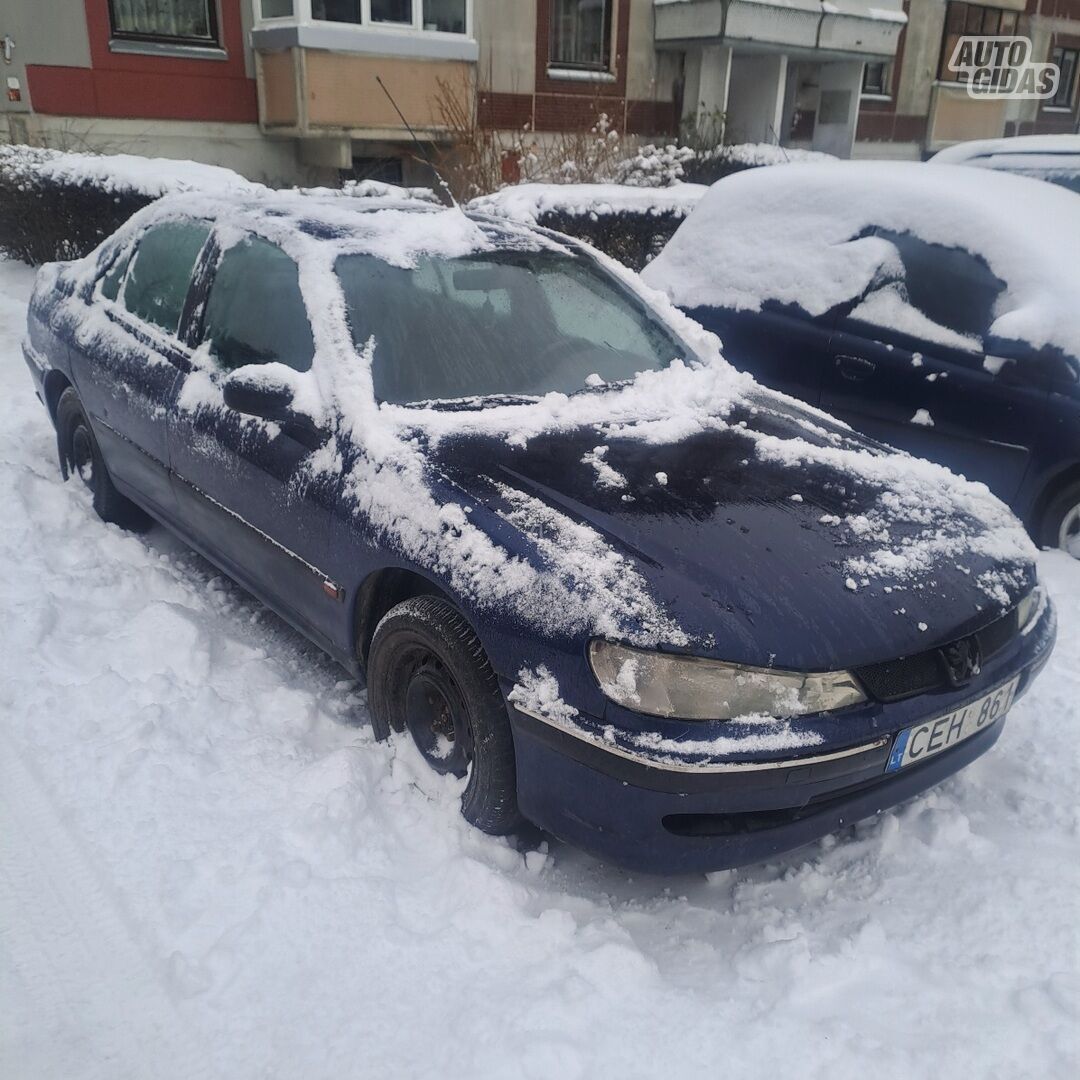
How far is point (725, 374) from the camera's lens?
147 inches

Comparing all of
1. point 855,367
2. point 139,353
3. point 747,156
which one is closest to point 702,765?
point 139,353

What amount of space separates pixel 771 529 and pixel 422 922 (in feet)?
4.36

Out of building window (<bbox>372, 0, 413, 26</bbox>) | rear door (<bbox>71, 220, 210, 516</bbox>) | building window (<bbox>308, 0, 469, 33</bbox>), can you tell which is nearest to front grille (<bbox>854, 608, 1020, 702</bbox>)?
rear door (<bbox>71, 220, 210, 516</bbox>)

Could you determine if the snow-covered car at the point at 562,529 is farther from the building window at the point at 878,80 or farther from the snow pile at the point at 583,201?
the building window at the point at 878,80

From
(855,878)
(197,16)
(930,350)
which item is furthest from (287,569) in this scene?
(197,16)

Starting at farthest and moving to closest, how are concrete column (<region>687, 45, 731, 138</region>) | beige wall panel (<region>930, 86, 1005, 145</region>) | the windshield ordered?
1. beige wall panel (<region>930, 86, 1005, 145</region>)
2. concrete column (<region>687, 45, 731, 138</region>)
3. the windshield

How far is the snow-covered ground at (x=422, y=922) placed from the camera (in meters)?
2.10

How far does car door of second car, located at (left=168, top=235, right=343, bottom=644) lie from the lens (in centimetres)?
308

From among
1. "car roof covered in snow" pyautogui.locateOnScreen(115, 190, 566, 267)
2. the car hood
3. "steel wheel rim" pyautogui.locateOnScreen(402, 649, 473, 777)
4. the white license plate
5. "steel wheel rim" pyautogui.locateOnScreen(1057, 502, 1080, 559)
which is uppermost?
"car roof covered in snow" pyautogui.locateOnScreen(115, 190, 566, 267)

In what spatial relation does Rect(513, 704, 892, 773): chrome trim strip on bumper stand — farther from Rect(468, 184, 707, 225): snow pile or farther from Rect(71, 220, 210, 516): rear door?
Rect(468, 184, 707, 225): snow pile

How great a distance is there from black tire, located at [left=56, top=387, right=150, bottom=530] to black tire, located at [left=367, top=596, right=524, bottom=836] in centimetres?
219

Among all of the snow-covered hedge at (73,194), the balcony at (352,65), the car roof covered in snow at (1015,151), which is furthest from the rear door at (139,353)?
the balcony at (352,65)

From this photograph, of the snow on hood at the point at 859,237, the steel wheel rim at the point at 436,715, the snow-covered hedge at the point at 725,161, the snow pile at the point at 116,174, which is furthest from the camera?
the snow-covered hedge at the point at 725,161

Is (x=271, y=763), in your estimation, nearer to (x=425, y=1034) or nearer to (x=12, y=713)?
(x=12, y=713)
